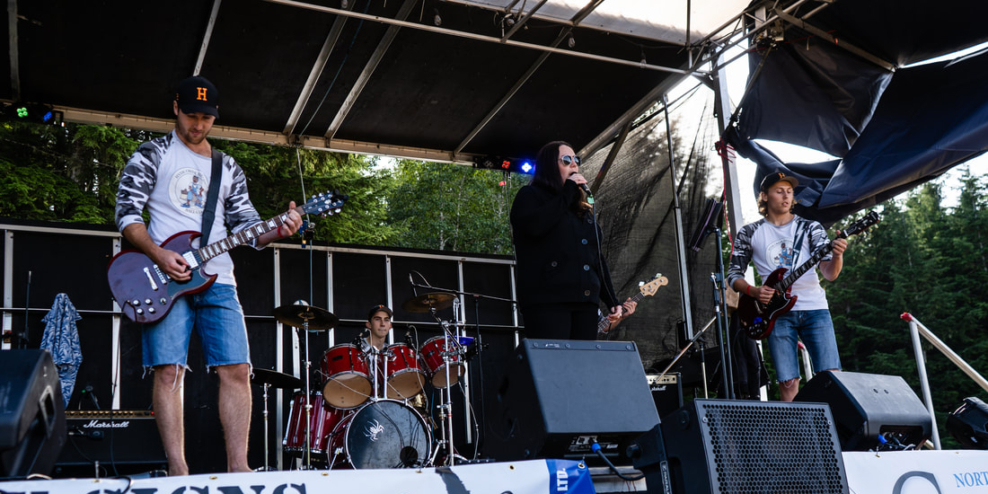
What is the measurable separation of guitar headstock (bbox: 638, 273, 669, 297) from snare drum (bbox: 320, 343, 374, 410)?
242 centimetres

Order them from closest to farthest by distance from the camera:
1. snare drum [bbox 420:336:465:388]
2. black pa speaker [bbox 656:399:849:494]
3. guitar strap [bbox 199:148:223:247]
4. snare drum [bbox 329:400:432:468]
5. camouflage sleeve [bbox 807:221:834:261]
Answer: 1. black pa speaker [bbox 656:399:849:494]
2. guitar strap [bbox 199:148:223:247]
3. camouflage sleeve [bbox 807:221:834:261]
4. snare drum [bbox 329:400:432:468]
5. snare drum [bbox 420:336:465:388]

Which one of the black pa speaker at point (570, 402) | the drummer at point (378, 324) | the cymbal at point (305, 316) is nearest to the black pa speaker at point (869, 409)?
the black pa speaker at point (570, 402)

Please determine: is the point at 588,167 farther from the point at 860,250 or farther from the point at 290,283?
the point at 860,250

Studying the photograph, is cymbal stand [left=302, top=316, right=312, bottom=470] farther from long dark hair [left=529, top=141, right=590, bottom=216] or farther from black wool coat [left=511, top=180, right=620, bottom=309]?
long dark hair [left=529, top=141, right=590, bottom=216]

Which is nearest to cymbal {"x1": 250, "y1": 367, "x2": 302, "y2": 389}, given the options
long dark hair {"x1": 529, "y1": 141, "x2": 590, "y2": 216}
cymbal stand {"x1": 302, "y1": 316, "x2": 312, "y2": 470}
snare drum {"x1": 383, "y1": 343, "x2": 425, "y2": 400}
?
cymbal stand {"x1": 302, "y1": 316, "x2": 312, "y2": 470}

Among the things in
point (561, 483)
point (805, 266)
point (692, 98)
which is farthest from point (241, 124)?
point (561, 483)

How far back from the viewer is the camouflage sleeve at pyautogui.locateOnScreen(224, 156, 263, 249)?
152 inches

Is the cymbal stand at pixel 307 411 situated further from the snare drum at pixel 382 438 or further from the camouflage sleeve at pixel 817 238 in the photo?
the camouflage sleeve at pixel 817 238

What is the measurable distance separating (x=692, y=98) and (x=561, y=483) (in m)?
5.53

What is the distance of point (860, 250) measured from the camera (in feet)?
100

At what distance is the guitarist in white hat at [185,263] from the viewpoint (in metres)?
3.40

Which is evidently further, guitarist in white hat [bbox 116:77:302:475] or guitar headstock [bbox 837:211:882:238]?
guitar headstock [bbox 837:211:882:238]

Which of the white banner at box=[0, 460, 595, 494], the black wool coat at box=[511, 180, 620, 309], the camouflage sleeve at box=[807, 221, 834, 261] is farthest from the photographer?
the camouflage sleeve at box=[807, 221, 834, 261]

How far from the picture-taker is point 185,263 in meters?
3.51
